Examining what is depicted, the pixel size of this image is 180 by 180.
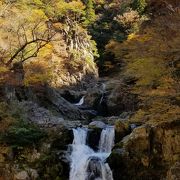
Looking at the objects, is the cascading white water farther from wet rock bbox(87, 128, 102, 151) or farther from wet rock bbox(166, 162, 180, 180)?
wet rock bbox(166, 162, 180, 180)

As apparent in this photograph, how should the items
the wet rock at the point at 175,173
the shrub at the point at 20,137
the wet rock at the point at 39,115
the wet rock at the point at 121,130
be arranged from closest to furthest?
the wet rock at the point at 175,173, the shrub at the point at 20,137, the wet rock at the point at 121,130, the wet rock at the point at 39,115

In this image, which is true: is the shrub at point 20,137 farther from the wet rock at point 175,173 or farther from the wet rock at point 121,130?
the wet rock at point 175,173

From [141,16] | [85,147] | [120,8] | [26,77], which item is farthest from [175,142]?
[120,8]

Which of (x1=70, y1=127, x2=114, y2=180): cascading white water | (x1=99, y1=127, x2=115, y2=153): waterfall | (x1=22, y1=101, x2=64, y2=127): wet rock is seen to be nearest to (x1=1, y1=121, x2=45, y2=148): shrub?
(x1=22, y1=101, x2=64, y2=127): wet rock

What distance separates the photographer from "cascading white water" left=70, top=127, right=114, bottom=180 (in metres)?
16.5

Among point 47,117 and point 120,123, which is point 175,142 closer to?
point 120,123

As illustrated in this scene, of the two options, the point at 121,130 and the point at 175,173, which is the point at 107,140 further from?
the point at 175,173

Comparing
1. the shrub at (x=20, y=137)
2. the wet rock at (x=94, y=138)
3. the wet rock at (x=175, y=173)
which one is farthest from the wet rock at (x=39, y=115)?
the wet rock at (x=175, y=173)

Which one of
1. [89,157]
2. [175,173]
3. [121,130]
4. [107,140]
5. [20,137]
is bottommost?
[175,173]

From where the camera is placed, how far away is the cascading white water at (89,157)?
16.5 m

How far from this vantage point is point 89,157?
17.3m

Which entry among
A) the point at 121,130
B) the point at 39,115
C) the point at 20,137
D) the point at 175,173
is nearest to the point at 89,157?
the point at 121,130

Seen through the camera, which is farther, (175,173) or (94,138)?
(94,138)

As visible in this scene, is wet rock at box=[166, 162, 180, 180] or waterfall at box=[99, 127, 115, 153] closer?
wet rock at box=[166, 162, 180, 180]
